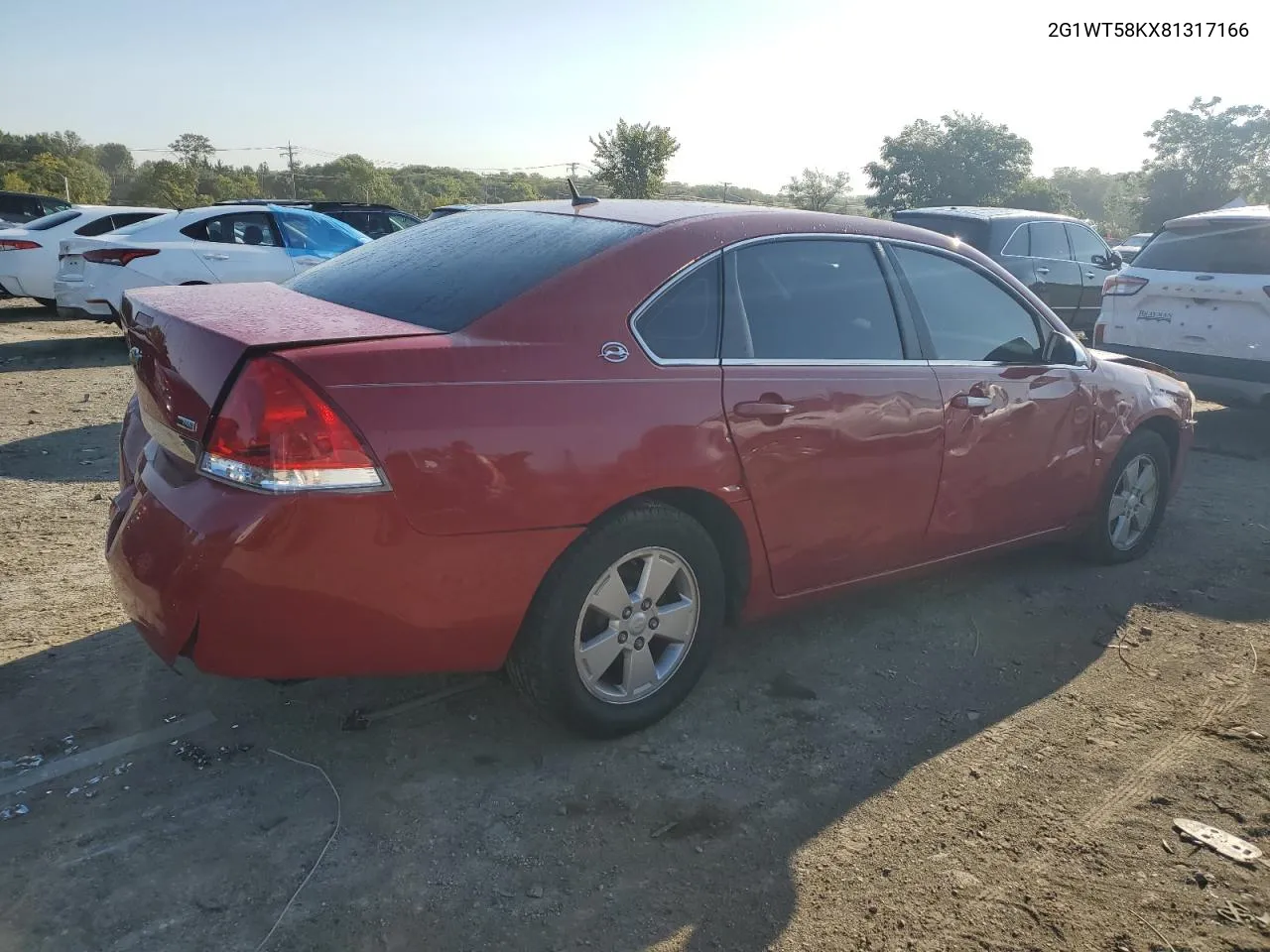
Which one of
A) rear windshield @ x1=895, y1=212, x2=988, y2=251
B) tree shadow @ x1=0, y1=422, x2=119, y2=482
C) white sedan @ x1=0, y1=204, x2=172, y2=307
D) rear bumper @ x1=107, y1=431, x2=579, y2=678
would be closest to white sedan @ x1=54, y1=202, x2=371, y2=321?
white sedan @ x1=0, y1=204, x2=172, y2=307

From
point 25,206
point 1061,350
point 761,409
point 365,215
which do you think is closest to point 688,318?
point 761,409

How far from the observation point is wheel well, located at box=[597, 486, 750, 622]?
303 cm

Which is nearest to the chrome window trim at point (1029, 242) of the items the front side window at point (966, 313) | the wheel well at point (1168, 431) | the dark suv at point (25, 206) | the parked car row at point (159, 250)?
the wheel well at point (1168, 431)

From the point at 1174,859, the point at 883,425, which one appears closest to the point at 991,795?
the point at 1174,859

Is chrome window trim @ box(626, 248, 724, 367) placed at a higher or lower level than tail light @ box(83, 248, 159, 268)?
higher

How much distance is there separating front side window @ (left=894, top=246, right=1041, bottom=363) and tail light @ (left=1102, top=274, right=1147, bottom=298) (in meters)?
4.20

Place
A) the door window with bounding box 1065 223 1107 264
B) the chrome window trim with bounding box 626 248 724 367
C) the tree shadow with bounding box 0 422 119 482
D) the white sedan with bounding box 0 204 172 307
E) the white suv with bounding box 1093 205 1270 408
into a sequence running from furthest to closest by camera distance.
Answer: the door window with bounding box 1065 223 1107 264 < the white sedan with bounding box 0 204 172 307 < the white suv with bounding box 1093 205 1270 408 < the tree shadow with bounding box 0 422 119 482 < the chrome window trim with bounding box 626 248 724 367

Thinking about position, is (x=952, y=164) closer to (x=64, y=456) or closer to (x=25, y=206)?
(x=25, y=206)

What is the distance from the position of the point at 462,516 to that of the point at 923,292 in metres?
2.21

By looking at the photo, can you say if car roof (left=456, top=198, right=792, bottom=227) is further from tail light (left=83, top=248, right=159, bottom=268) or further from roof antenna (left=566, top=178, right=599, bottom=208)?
tail light (left=83, top=248, right=159, bottom=268)

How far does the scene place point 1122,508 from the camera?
484cm

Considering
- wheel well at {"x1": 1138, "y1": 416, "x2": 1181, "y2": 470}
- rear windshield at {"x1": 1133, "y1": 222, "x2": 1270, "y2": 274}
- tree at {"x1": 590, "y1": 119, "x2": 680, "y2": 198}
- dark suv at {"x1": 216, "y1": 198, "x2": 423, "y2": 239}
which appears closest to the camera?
wheel well at {"x1": 1138, "y1": 416, "x2": 1181, "y2": 470}

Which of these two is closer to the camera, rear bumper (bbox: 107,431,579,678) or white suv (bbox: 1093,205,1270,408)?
rear bumper (bbox: 107,431,579,678)

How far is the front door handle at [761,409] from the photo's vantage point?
3.10 metres
